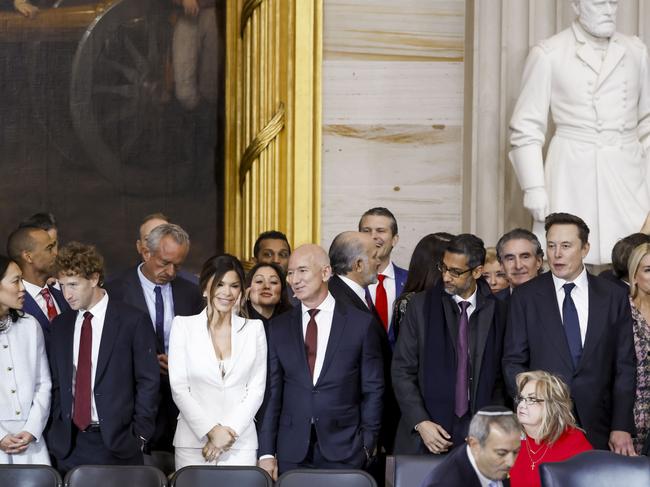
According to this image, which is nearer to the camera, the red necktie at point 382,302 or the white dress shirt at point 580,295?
the white dress shirt at point 580,295

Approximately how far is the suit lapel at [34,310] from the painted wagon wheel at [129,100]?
246 cm

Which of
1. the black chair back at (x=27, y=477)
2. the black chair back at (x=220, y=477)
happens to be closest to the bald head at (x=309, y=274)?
the black chair back at (x=220, y=477)

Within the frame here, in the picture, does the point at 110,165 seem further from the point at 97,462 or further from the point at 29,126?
the point at 97,462

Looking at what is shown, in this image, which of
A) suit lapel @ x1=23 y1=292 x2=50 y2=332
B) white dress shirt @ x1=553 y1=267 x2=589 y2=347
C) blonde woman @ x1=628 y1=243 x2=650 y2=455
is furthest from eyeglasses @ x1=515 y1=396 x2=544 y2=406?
suit lapel @ x1=23 y1=292 x2=50 y2=332

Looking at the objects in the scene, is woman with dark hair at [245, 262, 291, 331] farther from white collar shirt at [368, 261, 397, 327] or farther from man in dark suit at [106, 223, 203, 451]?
white collar shirt at [368, 261, 397, 327]

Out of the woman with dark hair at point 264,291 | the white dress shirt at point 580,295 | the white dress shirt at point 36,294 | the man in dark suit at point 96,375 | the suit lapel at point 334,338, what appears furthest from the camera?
the white dress shirt at point 36,294

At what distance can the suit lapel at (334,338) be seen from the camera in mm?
6277

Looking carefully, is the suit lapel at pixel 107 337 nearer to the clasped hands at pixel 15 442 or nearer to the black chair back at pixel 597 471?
the clasped hands at pixel 15 442

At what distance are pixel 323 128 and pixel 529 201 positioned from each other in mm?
1783

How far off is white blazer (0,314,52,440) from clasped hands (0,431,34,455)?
0.03m

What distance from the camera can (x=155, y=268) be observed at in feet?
23.1

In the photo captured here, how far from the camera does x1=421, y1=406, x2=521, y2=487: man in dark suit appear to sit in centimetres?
482

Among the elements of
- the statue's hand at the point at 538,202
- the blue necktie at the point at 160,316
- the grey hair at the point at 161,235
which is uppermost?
the statue's hand at the point at 538,202

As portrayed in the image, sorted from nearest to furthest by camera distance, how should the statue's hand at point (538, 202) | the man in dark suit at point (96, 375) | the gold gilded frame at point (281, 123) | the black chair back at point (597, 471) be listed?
the black chair back at point (597, 471) → the man in dark suit at point (96, 375) → the statue's hand at point (538, 202) → the gold gilded frame at point (281, 123)
